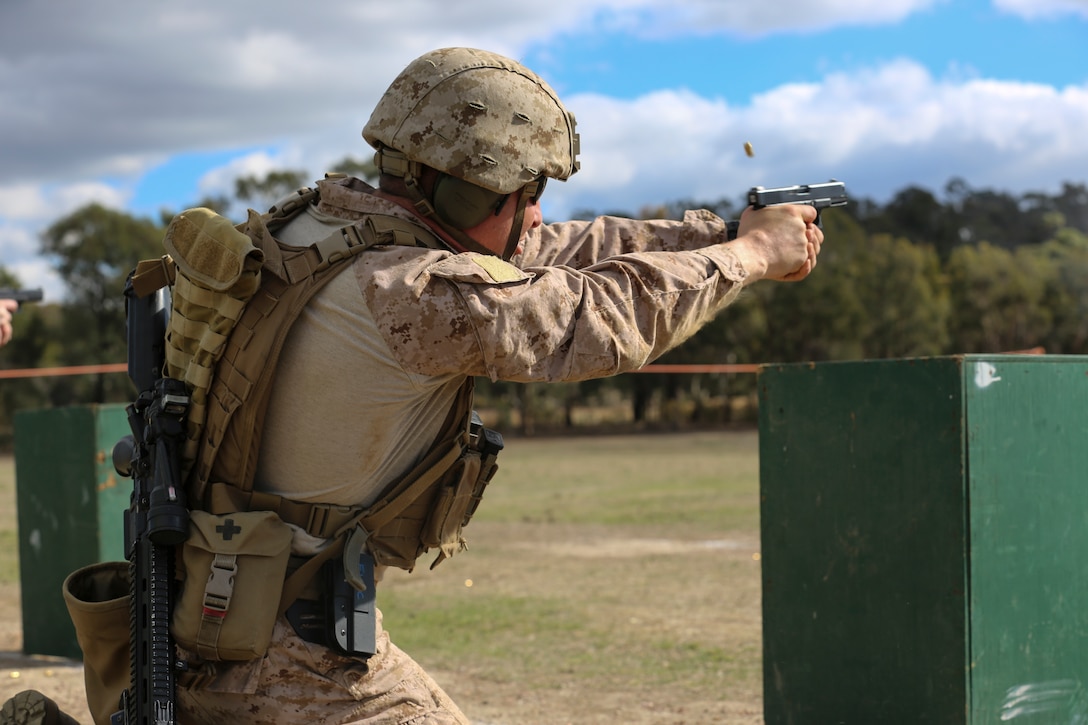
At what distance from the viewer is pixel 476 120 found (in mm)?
2527

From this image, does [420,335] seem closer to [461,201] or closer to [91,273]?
[461,201]

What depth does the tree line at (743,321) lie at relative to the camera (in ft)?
121

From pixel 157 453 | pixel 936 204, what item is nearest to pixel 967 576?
pixel 157 453

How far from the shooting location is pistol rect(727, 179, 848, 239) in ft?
9.30

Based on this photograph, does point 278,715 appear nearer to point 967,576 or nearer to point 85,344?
point 967,576

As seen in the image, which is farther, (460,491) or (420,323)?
(460,491)

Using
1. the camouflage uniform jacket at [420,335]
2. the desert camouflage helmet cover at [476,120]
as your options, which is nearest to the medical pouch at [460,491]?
the camouflage uniform jacket at [420,335]

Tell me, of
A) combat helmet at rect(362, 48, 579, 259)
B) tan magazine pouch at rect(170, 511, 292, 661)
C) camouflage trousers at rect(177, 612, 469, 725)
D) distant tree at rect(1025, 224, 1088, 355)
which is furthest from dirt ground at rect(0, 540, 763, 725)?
distant tree at rect(1025, 224, 1088, 355)

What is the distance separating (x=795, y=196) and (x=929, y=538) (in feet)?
3.60

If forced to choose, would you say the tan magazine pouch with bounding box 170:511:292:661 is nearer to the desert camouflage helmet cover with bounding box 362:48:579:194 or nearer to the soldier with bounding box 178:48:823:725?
the soldier with bounding box 178:48:823:725

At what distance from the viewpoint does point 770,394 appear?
3.77 m

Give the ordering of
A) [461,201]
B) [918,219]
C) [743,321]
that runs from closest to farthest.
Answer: [461,201]
[743,321]
[918,219]

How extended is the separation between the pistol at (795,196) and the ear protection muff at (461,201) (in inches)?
24.6

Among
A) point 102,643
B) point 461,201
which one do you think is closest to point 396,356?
point 461,201
